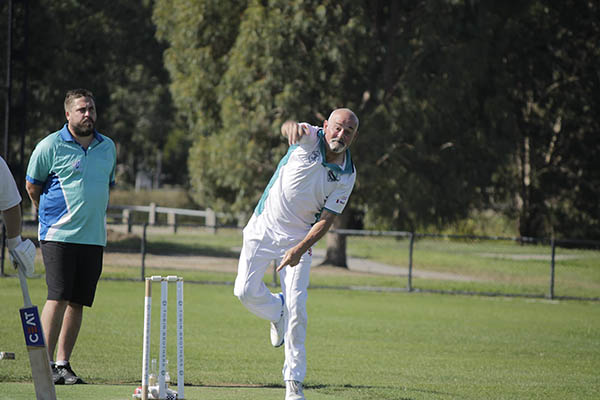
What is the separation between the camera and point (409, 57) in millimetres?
23750

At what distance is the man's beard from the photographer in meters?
7.76

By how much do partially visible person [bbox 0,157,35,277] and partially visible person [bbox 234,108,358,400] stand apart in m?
2.17

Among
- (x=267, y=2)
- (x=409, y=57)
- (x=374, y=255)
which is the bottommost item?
(x=374, y=255)

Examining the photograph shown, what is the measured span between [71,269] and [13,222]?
72.8 inches

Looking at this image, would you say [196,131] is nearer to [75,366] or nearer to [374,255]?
→ [374,255]

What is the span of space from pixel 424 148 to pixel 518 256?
8495 millimetres

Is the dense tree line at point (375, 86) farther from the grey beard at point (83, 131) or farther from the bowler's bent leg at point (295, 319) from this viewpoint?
the bowler's bent leg at point (295, 319)

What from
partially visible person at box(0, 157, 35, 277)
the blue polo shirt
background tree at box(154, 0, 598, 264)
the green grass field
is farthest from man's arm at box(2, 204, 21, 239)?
background tree at box(154, 0, 598, 264)

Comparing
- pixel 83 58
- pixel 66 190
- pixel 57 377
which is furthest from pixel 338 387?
pixel 83 58

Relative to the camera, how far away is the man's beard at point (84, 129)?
776cm

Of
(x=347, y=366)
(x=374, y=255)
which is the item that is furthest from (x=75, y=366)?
(x=374, y=255)

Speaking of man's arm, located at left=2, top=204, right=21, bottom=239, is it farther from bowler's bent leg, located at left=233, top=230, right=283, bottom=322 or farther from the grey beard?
bowler's bent leg, located at left=233, top=230, right=283, bottom=322

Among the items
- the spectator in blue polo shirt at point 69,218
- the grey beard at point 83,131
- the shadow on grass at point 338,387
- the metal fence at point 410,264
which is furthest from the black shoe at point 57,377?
the metal fence at point 410,264

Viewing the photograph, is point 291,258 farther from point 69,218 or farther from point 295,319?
point 69,218
